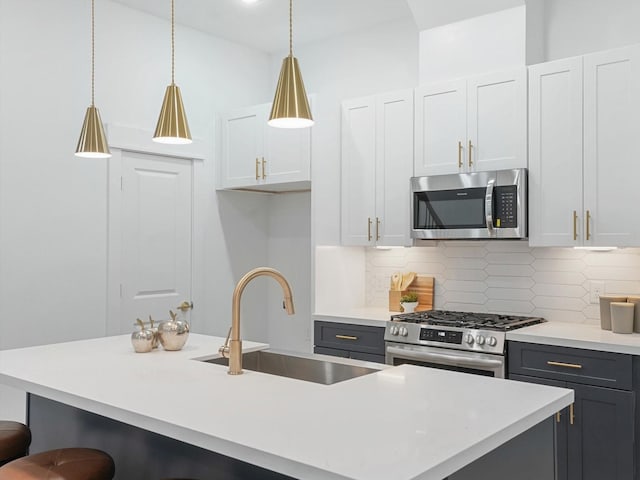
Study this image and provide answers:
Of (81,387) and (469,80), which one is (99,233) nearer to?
(81,387)

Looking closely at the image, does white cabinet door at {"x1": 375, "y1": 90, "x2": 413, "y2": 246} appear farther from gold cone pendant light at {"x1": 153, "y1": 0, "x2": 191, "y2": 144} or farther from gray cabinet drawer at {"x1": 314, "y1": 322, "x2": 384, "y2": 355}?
gold cone pendant light at {"x1": 153, "y1": 0, "x2": 191, "y2": 144}

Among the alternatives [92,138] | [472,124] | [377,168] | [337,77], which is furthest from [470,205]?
[92,138]

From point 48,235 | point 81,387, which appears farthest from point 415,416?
point 48,235

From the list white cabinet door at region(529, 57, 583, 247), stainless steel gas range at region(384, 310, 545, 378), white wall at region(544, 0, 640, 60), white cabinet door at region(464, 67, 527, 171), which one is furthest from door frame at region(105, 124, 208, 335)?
white wall at region(544, 0, 640, 60)

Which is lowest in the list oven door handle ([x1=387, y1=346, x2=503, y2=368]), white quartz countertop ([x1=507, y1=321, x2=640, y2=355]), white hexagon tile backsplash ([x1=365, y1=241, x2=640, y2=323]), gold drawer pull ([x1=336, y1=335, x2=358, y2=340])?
oven door handle ([x1=387, y1=346, x2=503, y2=368])

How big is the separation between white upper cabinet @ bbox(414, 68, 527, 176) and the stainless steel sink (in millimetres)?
1761

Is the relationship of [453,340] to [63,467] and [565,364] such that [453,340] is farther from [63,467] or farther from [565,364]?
[63,467]

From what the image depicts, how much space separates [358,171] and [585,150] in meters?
1.52

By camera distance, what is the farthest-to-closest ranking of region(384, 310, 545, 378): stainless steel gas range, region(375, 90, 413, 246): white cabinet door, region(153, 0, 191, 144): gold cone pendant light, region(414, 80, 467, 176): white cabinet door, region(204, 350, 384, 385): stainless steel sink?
region(375, 90, 413, 246): white cabinet door → region(414, 80, 467, 176): white cabinet door → region(384, 310, 545, 378): stainless steel gas range → region(153, 0, 191, 144): gold cone pendant light → region(204, 350, 384, 385): stainless steel sink

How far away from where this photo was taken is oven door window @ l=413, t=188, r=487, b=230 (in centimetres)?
371

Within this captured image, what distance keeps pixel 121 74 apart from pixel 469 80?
7.76 feet

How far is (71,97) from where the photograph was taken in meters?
4.04

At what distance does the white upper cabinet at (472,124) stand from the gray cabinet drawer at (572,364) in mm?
1072

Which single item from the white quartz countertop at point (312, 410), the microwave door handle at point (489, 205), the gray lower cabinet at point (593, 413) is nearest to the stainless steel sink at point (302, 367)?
the white quartz countertop at point (312, 410)
